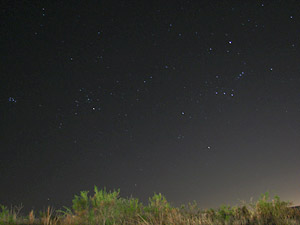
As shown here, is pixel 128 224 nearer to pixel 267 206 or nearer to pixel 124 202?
pixel 124 202

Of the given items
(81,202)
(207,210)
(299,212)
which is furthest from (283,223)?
(81,202)

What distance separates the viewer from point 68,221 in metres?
4.93

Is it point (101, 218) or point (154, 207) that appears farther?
point (154, 207)

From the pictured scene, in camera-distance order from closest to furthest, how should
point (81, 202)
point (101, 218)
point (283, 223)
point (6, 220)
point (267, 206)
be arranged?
point (283, 223) → point (6, 220) → point (101, 218) → point (267, 206) → point (81, 202)

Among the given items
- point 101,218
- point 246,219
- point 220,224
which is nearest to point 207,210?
point 246,219

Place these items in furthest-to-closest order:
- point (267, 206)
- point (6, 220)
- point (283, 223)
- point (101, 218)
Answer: point (267, 206) < point (101, 218) < point (6, 220) < point (283, 223)

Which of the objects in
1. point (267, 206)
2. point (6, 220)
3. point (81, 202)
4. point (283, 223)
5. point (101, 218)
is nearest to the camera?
point (283, 223)

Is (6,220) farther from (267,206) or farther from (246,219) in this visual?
(267,206)

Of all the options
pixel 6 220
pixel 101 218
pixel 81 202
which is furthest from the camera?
pixel 81 202

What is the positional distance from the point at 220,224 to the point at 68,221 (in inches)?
113

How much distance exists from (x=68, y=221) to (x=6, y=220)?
3.68 feet

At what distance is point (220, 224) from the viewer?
471cm

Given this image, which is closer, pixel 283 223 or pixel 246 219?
pixel 283 223

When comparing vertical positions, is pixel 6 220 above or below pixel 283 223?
above
